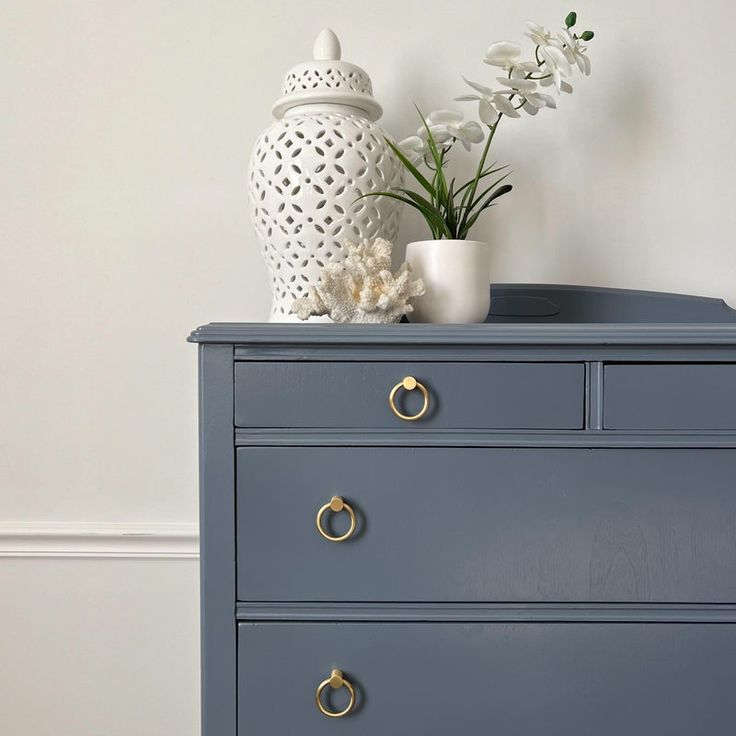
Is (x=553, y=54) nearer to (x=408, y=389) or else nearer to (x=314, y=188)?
(x=314, y=188)

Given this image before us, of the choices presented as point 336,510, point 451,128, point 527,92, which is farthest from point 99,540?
point 527,92

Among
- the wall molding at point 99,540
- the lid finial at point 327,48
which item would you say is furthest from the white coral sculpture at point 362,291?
the wall molding at point 99,540

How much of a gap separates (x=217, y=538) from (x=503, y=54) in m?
0.86

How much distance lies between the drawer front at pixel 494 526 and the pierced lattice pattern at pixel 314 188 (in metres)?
0.33

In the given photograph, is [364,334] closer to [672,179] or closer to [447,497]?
[447,497]

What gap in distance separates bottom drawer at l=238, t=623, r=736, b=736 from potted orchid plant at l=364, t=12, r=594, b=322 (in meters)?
0.43

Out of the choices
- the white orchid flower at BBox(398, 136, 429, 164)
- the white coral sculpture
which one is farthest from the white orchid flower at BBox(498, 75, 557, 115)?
the white coral sculpture

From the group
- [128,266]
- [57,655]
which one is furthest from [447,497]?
[57,655]

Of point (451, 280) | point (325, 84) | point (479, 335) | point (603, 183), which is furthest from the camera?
point (603, 183)

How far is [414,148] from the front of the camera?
43.9 inches

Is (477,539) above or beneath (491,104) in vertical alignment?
beneath

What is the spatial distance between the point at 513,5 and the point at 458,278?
66 cm

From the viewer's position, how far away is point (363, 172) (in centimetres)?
100

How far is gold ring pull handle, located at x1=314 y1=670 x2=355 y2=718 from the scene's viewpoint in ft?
2.65
